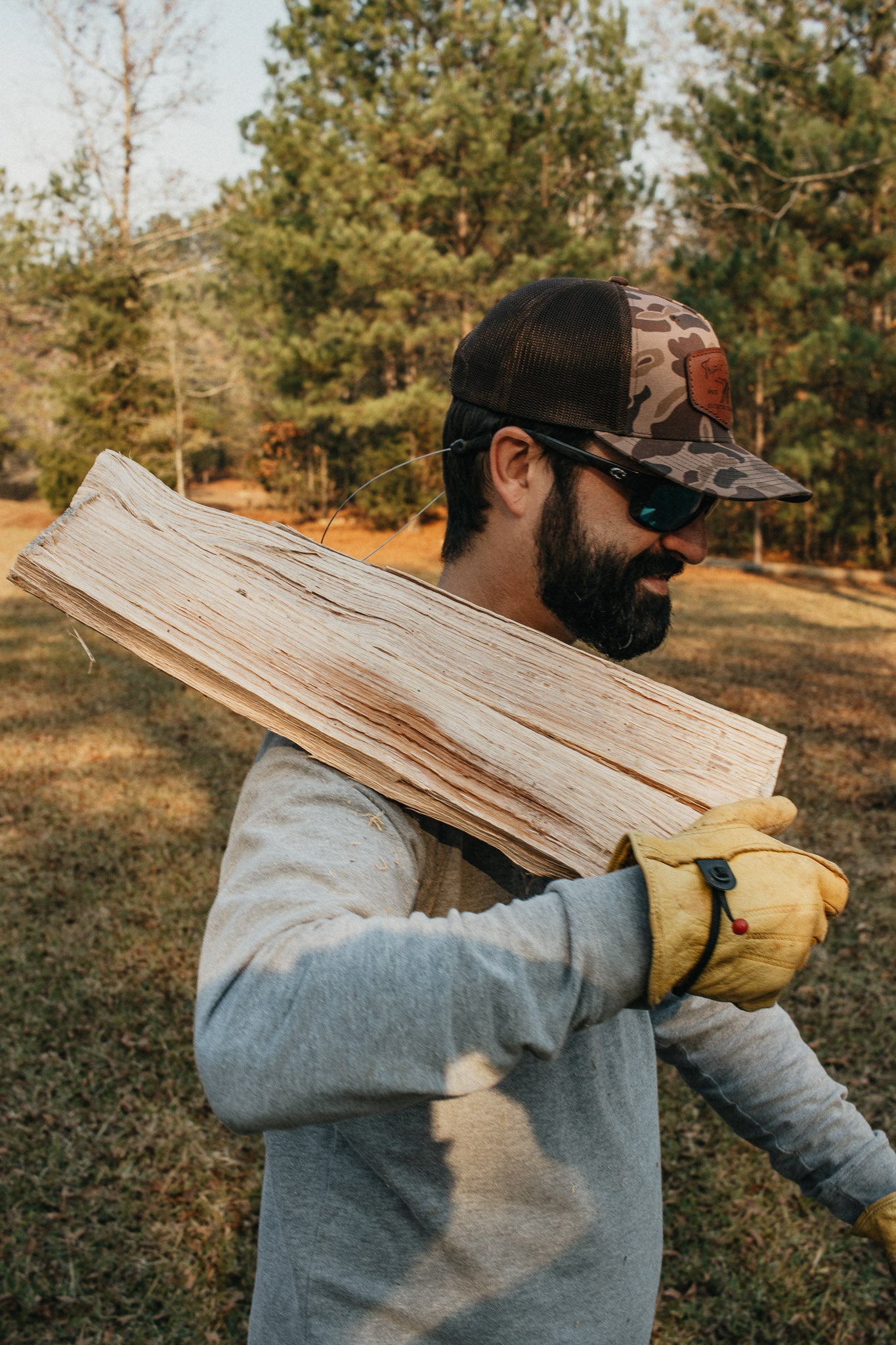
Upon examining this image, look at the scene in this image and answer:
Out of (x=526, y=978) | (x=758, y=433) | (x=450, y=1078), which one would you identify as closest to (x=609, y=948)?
(x=526, y=978)

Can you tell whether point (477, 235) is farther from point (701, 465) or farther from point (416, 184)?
point (701, 465)

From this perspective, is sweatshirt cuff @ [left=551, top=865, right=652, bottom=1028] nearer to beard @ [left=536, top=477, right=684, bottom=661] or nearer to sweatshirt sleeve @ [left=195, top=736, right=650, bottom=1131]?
sweatshirt sleeve @ [left=195, top=736, right=650, bottom=1131]

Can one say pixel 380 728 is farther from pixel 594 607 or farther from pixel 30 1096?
pixel 30 1096

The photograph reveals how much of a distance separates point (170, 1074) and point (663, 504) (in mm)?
3271

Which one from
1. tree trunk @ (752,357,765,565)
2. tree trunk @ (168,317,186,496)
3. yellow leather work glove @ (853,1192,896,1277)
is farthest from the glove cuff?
tree trunk @ (752,357,765,565)

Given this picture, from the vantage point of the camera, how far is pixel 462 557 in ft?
4.97

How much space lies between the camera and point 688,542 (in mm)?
1384

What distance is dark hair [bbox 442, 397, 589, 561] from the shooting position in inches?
52.7

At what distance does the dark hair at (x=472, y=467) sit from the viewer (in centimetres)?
134

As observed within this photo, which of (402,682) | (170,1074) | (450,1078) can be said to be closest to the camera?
(450,1078)

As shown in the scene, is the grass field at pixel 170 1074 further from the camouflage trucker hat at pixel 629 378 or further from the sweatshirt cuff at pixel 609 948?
the sweatshirt cuff at pixel 609 948

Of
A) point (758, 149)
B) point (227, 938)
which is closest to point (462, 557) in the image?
point (227, 938)

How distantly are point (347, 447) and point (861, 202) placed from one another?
12548mm

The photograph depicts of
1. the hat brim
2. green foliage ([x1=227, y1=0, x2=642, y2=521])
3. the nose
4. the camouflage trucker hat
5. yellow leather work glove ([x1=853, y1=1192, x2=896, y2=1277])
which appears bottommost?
yellow leather work glove ([x1=853, y1=1192, x2=896, y2=1277])
